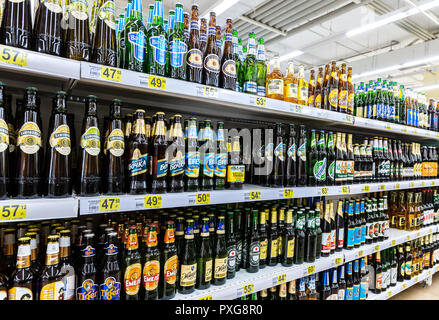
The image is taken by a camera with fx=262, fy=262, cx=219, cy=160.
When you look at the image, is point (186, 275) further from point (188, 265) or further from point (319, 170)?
point (319, 170)

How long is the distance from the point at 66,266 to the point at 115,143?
53cm

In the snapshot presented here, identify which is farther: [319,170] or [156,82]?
[319,170]

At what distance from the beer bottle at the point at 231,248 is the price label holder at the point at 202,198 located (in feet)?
1.01

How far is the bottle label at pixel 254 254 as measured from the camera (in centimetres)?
157

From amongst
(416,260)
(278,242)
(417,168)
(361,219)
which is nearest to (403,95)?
(417,168)

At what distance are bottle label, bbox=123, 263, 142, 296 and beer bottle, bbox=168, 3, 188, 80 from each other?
0.90m

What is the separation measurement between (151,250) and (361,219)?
1.78 meters

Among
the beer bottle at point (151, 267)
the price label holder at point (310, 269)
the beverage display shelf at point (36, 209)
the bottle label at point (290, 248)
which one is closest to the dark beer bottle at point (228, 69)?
the beer bottle at point (151, 267)

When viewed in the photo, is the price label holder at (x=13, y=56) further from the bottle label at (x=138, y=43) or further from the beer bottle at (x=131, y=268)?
the beer bottle at (x=131, y=268)

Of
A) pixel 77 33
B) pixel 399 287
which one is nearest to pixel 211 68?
pixel 77 33

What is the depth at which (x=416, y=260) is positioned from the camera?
9.34 feet

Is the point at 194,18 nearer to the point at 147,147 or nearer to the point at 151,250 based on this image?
the point at 147,147

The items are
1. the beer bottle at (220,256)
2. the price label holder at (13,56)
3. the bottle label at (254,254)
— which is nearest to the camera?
the price label holder at (13,56)

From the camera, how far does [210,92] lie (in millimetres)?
1292
